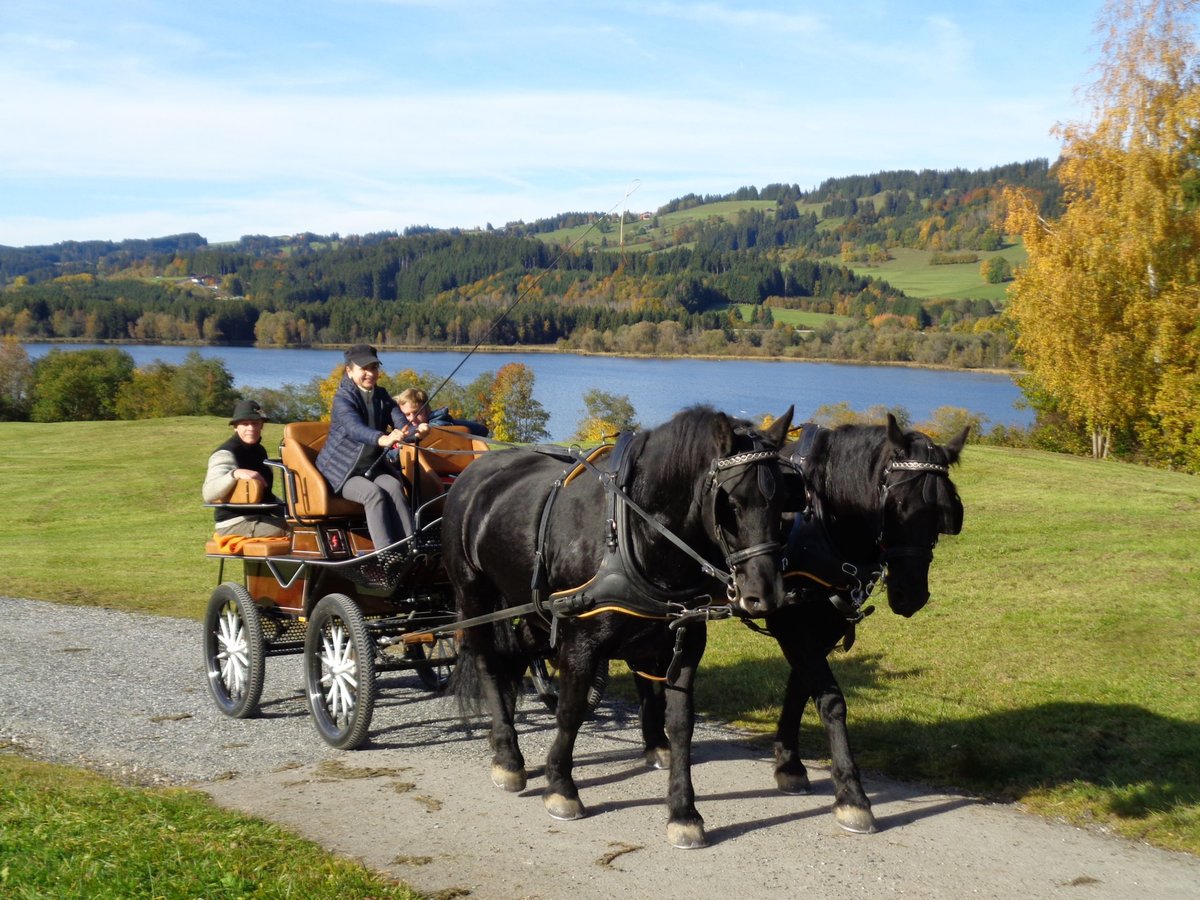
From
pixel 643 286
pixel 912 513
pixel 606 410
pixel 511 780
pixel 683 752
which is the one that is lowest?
pixel 606 410

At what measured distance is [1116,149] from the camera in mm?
30094

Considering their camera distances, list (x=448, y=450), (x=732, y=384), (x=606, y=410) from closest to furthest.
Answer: (x=448, y=450), (x=732, y=384), (x=606, y=410)


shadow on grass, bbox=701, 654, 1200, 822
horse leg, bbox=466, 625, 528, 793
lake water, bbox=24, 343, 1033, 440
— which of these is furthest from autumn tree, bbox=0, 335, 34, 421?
shadow on grass, bbox=701, 654, 1200, 822

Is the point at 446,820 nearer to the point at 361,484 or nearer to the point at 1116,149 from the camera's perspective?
the point at 361,484

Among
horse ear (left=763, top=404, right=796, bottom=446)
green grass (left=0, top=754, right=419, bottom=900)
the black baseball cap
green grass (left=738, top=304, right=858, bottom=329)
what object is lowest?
green grass (left=0, top=754, right=419, bottom=900)

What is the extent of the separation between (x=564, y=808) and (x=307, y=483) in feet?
10.7

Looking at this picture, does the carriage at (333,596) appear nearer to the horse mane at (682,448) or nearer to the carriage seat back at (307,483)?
the carriage seat back at (307,483)

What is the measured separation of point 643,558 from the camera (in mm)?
5500

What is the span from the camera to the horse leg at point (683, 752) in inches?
217

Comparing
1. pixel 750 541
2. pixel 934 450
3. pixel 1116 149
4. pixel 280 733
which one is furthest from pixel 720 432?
pixel 1116 149

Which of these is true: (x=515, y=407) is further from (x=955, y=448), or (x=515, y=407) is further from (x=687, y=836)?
(x=687, y=836)

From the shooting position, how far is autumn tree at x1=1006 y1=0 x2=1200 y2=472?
27.7 m

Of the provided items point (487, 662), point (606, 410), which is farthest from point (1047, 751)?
point (606, 410)

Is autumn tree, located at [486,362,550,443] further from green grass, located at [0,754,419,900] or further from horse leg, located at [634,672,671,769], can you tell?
green grass, located at [0,754,419,900]
